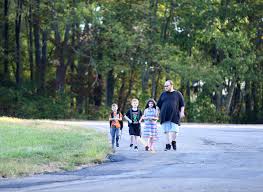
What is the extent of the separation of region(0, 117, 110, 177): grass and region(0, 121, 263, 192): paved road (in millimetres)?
479

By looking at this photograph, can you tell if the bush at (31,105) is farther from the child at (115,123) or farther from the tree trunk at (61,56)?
the child at (115,123)

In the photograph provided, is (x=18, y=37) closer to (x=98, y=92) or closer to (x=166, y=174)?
(x=98, y=92)

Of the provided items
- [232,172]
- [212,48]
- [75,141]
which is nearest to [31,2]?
[212,48]

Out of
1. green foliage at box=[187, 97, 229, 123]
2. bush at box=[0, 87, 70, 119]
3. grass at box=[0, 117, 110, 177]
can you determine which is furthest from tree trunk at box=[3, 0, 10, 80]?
grass at box=[0, 117, 110, 177]

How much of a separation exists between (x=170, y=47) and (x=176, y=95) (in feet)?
104

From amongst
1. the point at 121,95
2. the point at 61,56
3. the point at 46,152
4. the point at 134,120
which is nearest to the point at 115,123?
the point at 134,120

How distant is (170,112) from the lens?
17.3 m

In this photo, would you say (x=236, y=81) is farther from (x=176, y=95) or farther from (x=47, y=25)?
(x=176, y=95)

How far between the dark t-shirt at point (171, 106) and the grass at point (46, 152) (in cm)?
177

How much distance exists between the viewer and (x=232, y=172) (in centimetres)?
1184

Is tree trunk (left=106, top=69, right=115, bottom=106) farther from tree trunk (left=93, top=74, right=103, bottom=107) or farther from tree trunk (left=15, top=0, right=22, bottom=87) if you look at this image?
tree trunk (left=15, top=0, right=22, bottom=87)

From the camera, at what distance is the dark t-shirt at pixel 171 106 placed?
17.3 m

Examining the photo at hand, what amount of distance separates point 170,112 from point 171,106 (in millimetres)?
162

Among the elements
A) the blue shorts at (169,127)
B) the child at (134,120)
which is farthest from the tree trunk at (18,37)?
the blue shorts at (169,127)
